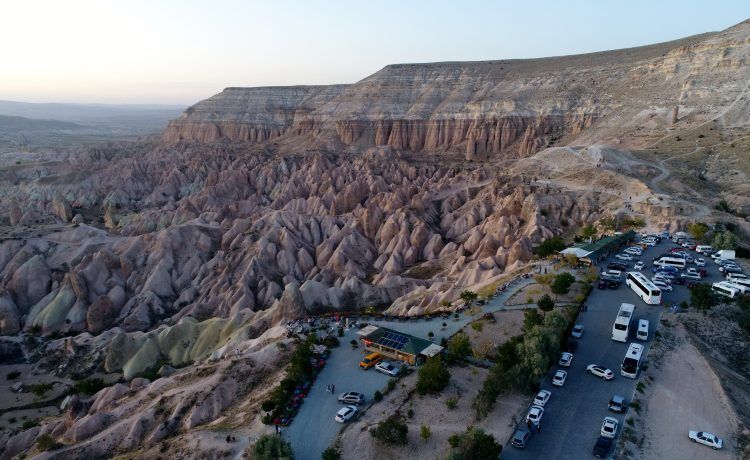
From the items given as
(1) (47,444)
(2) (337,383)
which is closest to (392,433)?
(2) (337,383)

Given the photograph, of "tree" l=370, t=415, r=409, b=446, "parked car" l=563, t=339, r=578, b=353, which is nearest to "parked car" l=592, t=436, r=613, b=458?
"parked car" l=563, t=339, r=578, b=353

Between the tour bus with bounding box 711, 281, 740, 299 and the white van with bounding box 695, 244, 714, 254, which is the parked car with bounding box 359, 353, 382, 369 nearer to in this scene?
the tour bus with bounding box 711, 281, 740, 299

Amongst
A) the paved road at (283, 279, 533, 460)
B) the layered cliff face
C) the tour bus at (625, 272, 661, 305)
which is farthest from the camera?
the layered cliff face

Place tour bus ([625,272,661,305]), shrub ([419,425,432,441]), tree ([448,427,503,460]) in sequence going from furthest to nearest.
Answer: tour bus ([625,272,661,305]) < shrub ([419,425,432,441]) < tree ([448,427,503,460])

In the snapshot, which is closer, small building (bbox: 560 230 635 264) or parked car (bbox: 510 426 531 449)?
parked car (bbox: 510 426 531 449)

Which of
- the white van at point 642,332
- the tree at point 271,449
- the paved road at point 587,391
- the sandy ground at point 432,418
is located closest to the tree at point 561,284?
the paved road at point 587,391

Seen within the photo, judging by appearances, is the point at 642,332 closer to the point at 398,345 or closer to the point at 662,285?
the point at 662,285
